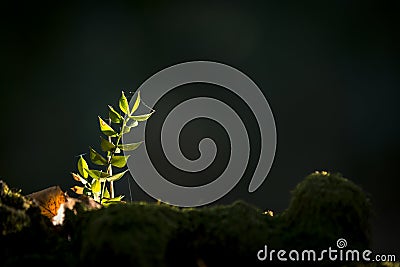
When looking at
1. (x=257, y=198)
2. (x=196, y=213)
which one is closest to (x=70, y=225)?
(x=196, y=213)

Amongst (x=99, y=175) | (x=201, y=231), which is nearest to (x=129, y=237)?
(x=201, y=231)

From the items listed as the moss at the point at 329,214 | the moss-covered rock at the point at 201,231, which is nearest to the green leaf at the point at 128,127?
the moss-covered rock at the point at 201,231

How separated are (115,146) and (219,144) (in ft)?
10.2

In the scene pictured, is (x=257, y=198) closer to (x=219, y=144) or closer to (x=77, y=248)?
(x=219, y=144)

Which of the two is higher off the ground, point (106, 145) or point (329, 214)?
point (106, 145)

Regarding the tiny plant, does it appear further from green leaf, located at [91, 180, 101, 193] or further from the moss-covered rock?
the moss-covered rock

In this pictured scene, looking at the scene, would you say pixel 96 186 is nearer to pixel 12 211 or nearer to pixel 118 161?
pixel 118 161

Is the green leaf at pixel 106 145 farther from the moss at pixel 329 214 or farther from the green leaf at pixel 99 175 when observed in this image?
the moss at pixel 329 214

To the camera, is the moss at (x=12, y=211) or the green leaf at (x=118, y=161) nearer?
the moss at (x=12, y=211)

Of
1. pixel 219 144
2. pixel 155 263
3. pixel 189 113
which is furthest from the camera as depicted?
pixel 189 113

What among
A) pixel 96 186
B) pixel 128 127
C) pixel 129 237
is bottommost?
pixel 129 237

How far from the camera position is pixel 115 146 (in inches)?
32.6

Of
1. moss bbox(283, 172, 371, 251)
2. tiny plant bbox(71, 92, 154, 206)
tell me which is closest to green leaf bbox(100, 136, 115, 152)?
tiny plant bbox(71, 92, 154, 206)

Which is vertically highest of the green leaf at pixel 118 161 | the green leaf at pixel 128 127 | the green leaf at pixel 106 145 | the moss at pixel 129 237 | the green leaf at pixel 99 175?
the green leaf at pixel 128 127
